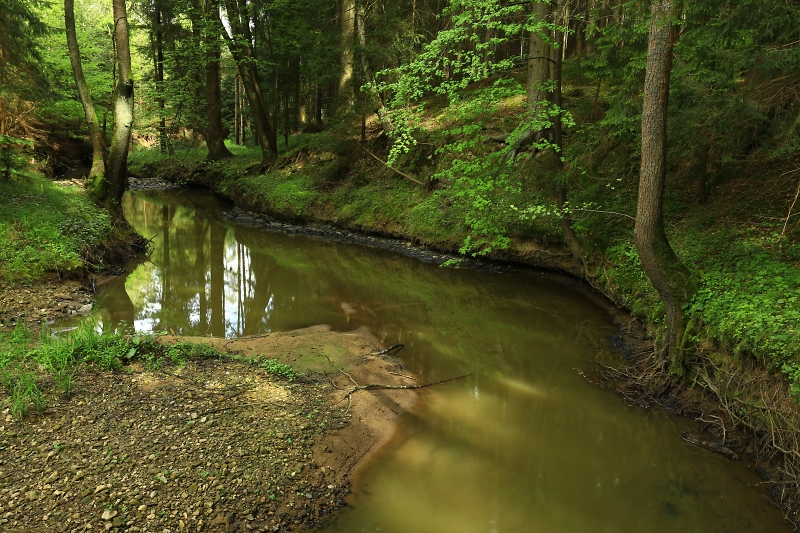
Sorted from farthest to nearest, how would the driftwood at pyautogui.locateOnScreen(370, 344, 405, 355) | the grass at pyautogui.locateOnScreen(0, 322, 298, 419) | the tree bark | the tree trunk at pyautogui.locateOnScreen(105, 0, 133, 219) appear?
the tree bark, the tree trunk at pyautogui.locateOnScreen(105, 0, 133, 219), the driftwood at pyautogui.locateOnScreen(370, 344, 405, 355), the grass at pyautogui.locateOnScreen(0, 322, 298, 419)

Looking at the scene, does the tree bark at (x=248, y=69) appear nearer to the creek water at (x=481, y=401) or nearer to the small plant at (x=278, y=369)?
the creek water at (x=481, y=401)

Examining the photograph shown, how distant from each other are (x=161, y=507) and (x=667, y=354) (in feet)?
21.8

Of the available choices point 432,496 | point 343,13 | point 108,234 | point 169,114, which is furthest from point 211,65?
point 432,496

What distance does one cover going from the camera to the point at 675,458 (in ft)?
19.2

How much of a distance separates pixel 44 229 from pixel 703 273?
12346 millimetres

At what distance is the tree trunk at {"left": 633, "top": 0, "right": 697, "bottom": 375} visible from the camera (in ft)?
21.8

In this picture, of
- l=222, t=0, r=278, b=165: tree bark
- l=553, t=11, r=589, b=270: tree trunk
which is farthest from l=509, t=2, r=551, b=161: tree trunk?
l=222, t=0, r=278, b=165: tree bark

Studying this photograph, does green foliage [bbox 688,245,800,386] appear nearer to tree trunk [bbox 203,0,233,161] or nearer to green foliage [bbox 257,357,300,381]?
green foliage [bbox 257,357,300,381]

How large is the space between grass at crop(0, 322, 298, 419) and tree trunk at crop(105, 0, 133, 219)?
766cm

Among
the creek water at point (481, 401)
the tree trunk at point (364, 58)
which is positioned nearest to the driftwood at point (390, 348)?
the creek water at point (481, 401)

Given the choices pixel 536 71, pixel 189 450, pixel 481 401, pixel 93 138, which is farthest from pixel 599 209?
pixel 93 138

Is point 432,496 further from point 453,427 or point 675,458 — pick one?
point 675,458

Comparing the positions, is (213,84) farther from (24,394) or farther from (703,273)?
(703,273)

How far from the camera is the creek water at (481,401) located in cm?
496
